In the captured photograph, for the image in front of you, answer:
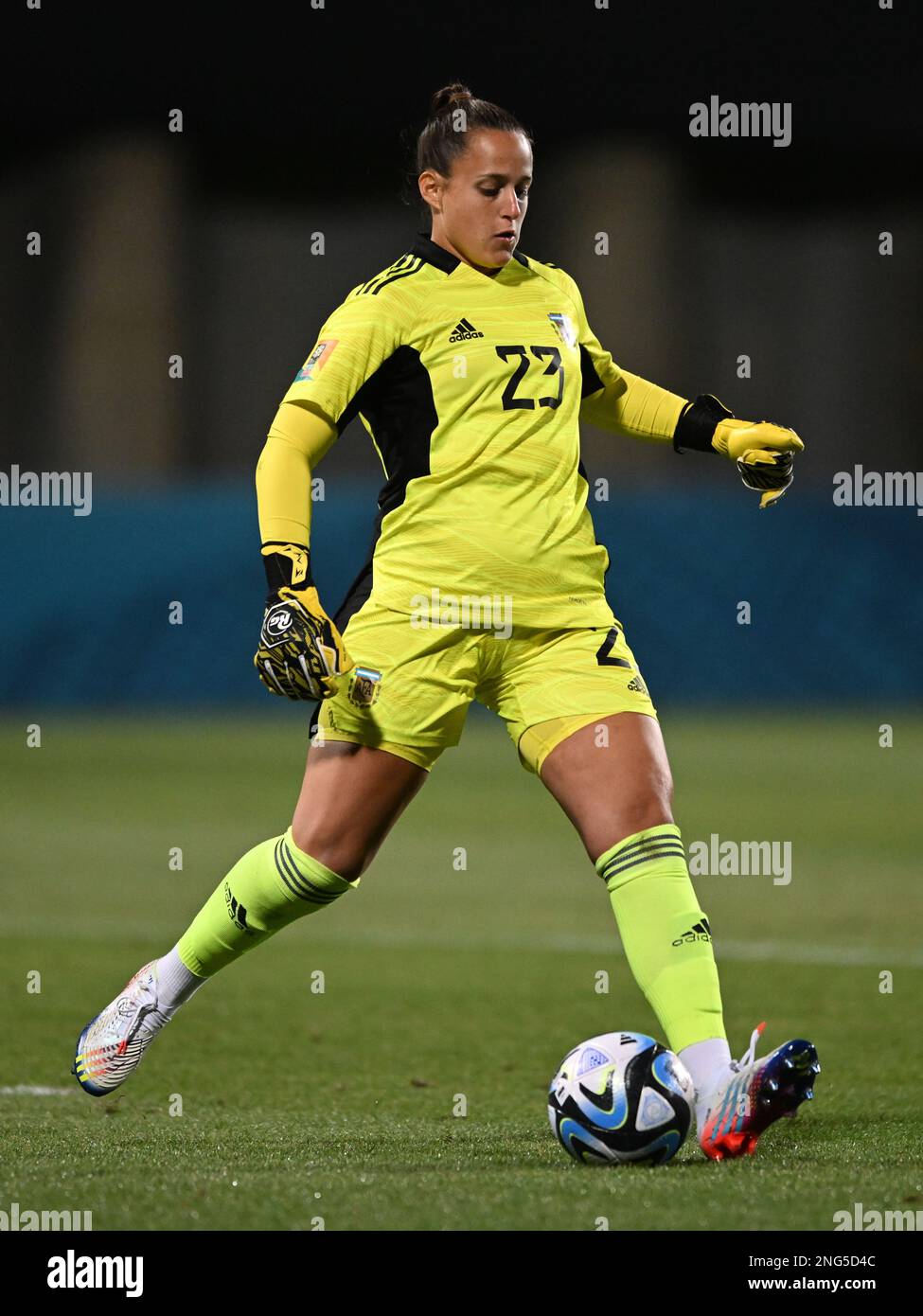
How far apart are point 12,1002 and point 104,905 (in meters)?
2.25

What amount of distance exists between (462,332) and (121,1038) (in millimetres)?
1865

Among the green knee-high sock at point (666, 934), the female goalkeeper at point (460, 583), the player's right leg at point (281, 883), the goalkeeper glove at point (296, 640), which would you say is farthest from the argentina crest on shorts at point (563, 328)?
the green knee-high sock at point (666, 934)

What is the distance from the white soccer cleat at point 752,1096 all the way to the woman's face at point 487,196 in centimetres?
188

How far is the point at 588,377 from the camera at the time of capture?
4809 millimetres

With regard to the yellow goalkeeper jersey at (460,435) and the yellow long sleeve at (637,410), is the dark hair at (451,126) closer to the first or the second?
the yellow goalkeeper jersey at (460,435)

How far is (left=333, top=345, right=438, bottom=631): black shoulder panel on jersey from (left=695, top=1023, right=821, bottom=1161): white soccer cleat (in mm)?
1371

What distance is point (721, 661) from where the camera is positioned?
16.8 m

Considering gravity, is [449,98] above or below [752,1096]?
above

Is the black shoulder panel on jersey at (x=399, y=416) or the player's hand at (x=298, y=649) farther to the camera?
the black shoulder panel on jersey at (x=399, y=416)

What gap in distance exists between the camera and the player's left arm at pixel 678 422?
188 inches

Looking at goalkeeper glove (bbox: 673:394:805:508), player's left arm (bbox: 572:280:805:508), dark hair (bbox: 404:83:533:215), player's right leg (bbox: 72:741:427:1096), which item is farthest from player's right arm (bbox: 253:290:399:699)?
goalkeeper glove (bbox: 673:394:805:508)

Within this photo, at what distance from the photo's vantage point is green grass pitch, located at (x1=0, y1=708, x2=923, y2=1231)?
12.1ft

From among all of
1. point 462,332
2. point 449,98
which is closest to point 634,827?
point 462,332

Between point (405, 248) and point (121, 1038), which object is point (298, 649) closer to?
point (121, 1038)
